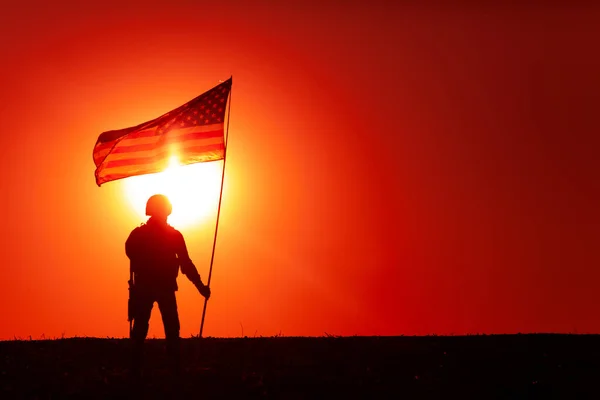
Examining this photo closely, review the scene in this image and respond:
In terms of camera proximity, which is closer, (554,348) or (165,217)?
(165,217)

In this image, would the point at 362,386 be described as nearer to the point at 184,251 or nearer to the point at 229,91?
the point at 184,251

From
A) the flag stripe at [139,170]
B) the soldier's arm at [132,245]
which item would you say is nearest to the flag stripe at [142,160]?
the flag stripe at [139,170]


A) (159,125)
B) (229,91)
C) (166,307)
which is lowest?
(166,307)

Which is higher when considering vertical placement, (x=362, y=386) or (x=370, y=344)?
(x=370, y=344)

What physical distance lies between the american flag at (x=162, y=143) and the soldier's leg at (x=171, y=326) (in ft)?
13.2

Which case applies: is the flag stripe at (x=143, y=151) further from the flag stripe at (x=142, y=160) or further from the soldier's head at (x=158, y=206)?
the soldier's head at (x=158, y=206)

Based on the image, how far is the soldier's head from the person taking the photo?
1570 centimetres

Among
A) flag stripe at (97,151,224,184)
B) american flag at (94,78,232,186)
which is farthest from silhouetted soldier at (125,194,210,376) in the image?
american flag at (94,78,232,186)

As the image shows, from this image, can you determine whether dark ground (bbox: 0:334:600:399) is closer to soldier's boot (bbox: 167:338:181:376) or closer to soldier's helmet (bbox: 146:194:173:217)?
soldier's boot (bbox: 167:338:181:376)

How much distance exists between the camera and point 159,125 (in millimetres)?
19438

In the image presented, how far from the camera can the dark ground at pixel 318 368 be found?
1496 cm

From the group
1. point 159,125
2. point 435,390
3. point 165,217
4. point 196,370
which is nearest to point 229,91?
point 159,125

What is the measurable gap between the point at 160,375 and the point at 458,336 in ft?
24.8

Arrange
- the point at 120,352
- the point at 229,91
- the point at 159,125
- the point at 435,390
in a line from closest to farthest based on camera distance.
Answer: the point at 435,390
the point at 120,352
the point at 159,125
the point at 229,91
